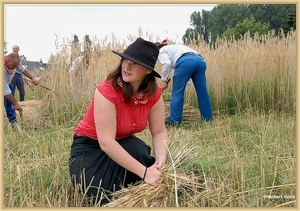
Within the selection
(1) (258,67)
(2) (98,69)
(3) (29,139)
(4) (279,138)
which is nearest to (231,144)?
(4) (279,138)

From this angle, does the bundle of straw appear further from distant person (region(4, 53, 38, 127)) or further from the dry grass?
distant person (region(4, 53, 38, 127))

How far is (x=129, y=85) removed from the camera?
2053mm

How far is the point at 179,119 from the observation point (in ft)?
13.8

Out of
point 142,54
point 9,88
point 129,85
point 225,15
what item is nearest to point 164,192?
point 129,85

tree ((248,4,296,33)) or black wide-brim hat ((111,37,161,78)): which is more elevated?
tree ((248,4,296,33))

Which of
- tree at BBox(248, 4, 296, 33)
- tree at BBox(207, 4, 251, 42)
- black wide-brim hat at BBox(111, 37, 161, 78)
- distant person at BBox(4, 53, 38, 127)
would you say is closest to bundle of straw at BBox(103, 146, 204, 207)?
black wide-brim hat at BBox(111, 37, 161, 78)

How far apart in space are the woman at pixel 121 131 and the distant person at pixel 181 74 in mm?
1933

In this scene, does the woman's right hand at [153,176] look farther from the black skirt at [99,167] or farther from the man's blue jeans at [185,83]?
the man's blue jeans at [185,83]

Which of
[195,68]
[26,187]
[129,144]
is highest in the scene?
[195,68]

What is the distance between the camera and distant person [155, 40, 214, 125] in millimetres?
4121

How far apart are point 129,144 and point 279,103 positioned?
2846 millimetres

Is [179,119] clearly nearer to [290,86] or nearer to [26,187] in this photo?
[290,86]

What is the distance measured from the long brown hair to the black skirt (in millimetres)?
297

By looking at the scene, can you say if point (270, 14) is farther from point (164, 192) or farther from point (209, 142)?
point (164, 192)
